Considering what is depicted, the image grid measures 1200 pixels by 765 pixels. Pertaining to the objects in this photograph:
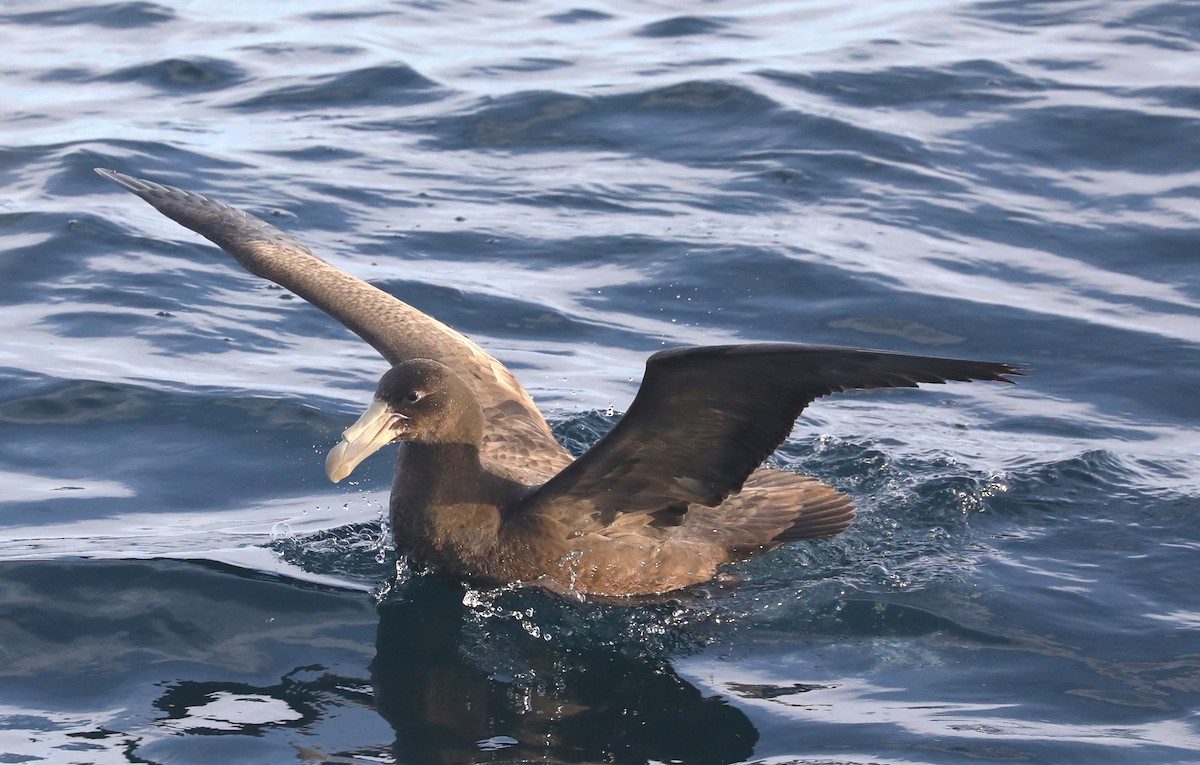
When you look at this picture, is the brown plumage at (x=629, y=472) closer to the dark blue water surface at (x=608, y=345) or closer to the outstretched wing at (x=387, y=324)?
the outstretched wing at (x=387, y=324)

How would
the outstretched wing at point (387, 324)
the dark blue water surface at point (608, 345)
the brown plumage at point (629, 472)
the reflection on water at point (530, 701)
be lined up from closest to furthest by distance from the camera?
the reflection on water at point (530, 701), the brown plumage at point (629, 472), the dark blue water surface at point (608, 345), the outstretched wing at point (387, 324)

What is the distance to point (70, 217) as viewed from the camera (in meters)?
11.7

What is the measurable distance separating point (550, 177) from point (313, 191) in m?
1.90

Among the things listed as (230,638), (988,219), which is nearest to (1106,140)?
(988,219)

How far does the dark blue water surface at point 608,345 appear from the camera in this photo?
6078mm

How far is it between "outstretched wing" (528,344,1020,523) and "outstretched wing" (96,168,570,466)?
89 centimetres

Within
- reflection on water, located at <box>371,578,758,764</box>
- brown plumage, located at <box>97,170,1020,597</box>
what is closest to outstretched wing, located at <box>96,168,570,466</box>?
brown plumage, located at <box>97,170,1020,597</box>

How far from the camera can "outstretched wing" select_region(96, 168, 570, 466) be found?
780 centimetres

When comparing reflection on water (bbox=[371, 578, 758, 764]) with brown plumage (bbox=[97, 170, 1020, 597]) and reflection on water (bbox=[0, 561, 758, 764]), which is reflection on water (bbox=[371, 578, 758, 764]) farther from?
brown plumage (bbox=[97, 170, 1020, 597])

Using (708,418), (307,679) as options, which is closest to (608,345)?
(708,418)

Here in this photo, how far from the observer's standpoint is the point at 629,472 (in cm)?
669

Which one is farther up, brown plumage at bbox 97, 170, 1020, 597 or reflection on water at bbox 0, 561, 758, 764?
brown plumage at bbox 97, 170, 1020, 597

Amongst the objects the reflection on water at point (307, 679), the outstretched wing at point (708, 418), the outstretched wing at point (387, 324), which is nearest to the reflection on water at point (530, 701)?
the reflection on water at point (307, 679)

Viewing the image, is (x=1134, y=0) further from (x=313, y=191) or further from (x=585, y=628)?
(x=585, y=628)
